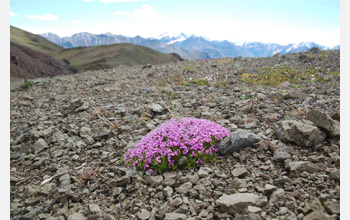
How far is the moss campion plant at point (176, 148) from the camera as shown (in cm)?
478

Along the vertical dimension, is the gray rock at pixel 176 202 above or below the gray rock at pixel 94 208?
above

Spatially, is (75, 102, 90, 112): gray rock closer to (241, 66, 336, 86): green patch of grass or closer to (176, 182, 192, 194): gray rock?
(176, 182, 192, 194): gray rock

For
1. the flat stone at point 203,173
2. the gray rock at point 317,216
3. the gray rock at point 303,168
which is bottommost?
the flat stone at point 203,173

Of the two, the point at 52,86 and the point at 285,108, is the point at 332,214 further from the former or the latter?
the point at 52,86

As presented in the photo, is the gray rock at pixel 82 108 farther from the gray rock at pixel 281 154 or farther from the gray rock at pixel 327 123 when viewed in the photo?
the gray rock at pixel 327 123

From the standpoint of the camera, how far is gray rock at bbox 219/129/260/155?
16.4 feet

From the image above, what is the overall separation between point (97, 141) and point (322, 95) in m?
7.41

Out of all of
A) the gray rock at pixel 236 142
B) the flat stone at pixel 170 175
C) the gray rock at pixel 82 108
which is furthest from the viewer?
the gray rock at pixel 82 108

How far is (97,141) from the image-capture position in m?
6.97

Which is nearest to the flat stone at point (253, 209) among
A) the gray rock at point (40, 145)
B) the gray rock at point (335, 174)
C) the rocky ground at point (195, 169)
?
the rocky ground at point (195, 169)

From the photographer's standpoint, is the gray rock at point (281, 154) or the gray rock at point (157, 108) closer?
the gray rock at point (281, 154)

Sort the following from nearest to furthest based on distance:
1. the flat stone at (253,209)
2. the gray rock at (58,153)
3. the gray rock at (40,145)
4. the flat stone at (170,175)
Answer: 1. the flat stone at (253,209)
2. the flat stone at (170,175)
3. the gray rock at (58,153)
4. the gray rock at (40,145)

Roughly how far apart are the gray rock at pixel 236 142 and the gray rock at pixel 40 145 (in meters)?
5.09

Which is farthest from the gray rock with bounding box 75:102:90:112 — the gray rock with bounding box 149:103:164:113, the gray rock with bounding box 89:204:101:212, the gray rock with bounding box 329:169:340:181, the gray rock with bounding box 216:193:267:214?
the gray rock with bounding box 329:169:340:181
